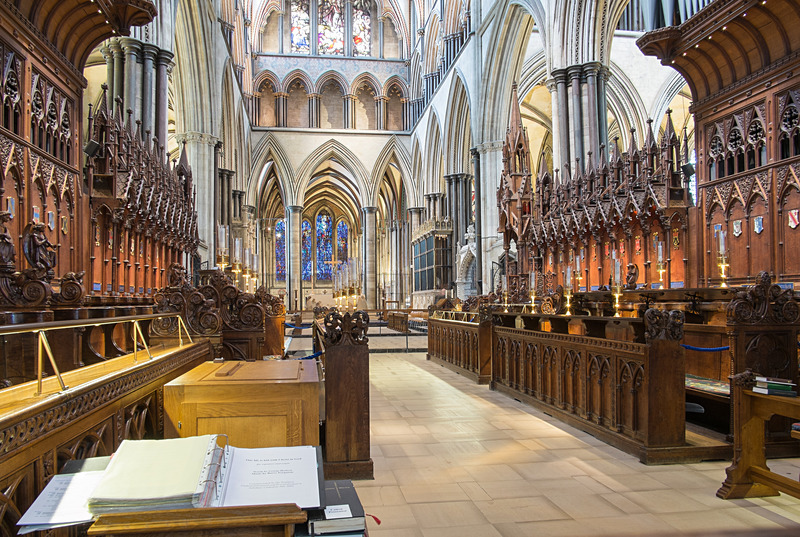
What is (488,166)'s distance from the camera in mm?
18734

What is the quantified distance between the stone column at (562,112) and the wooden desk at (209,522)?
12481mm

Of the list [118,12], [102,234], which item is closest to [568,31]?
[118,12]

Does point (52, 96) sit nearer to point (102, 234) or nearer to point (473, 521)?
point (102, 234)

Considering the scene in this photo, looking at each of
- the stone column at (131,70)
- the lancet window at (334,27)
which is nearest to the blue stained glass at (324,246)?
the lancet window at (334,27)

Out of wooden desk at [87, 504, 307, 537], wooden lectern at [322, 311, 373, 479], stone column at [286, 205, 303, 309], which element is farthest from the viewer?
stone column at [286, 205, 303, 309]

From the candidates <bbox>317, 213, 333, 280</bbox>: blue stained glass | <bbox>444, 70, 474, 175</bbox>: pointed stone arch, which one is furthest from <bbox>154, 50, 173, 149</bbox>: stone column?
<bbox>317, 213, 333, 280</bbox>: blue stained glass

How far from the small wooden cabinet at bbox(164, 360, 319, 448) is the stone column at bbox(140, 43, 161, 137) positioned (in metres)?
8.96

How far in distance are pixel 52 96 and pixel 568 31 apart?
1020 centimetres

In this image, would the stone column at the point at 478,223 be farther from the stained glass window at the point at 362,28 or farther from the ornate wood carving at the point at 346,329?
the ornate wood carving at the point at 346,329

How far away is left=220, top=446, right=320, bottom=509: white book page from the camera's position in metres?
1.30

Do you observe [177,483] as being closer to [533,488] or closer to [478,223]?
[533,488]

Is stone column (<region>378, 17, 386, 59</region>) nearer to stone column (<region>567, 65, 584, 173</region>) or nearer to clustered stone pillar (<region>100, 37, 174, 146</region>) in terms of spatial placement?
stone column (<region>567, 65, 584, 173</region>)

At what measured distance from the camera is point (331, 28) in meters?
29.6

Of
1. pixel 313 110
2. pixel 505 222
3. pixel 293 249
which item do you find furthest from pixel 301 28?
pixel 505 222
